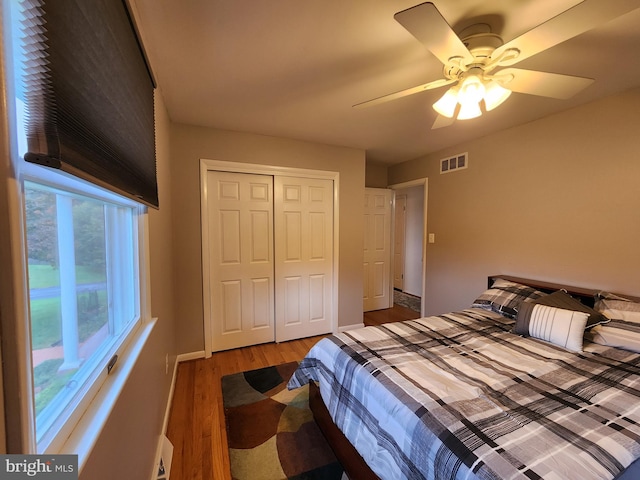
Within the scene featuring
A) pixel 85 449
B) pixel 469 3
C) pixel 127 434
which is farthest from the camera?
pixel 469 3

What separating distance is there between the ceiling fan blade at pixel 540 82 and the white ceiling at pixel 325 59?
0.20m

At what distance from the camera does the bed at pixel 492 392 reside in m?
0.87

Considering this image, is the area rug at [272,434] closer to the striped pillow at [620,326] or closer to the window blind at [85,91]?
the window blind at [85,91]

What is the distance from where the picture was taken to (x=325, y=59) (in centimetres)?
155

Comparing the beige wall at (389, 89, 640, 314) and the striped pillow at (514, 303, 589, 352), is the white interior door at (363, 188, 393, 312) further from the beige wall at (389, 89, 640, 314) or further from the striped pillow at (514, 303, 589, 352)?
the striped pillow at (514, 303, 589, 352)

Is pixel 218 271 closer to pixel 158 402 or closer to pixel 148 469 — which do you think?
pixel 158 402

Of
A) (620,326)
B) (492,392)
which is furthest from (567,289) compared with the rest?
(492,392)

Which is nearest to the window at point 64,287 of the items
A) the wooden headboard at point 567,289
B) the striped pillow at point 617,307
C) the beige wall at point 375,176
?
the striped pillow at point 617,307

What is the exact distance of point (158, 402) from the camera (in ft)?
5.14

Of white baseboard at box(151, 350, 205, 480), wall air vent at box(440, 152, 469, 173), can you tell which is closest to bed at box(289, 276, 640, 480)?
white baseboard at box(151, 350, 205, 480)

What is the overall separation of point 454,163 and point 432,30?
2.48 m

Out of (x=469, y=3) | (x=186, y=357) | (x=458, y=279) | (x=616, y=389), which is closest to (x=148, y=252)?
(x=186, y=357)

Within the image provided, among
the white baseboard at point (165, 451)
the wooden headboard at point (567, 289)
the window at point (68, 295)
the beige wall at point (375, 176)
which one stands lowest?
the white baseboard at point (165, 451)

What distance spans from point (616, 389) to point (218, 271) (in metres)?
2.93
